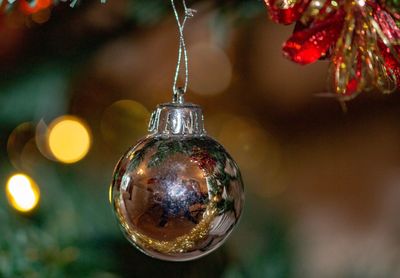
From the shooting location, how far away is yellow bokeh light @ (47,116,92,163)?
0.85 meters

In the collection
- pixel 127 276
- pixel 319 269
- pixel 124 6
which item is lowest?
pixel 319 269

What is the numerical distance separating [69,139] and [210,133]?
194 mm

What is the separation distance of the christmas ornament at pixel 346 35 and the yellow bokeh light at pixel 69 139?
0.48 metres

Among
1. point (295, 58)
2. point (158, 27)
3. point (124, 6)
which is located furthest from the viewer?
point (158, 27)

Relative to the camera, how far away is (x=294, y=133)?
90 cm

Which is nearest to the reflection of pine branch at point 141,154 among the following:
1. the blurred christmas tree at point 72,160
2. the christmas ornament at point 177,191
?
the christmas ornament at point 177,191

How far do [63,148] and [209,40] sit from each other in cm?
25

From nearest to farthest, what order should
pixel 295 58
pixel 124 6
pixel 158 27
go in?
1. pixel 295 58
2. pixel 124 6
3. pixel 158 27

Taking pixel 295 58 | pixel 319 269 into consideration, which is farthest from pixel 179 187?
pixel 319 269

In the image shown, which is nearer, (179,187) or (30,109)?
(179,187)

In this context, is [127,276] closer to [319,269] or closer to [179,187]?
[319,269]

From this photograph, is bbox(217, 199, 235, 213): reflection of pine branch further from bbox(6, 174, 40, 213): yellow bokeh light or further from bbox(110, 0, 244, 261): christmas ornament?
bbox(6, 174, 40, 213): yellow bokeh light

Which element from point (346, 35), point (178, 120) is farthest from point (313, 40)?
point (178, 120)

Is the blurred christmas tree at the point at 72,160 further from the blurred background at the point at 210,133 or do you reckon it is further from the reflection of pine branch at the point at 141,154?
the reflection of pine branch at the point at 141,154
